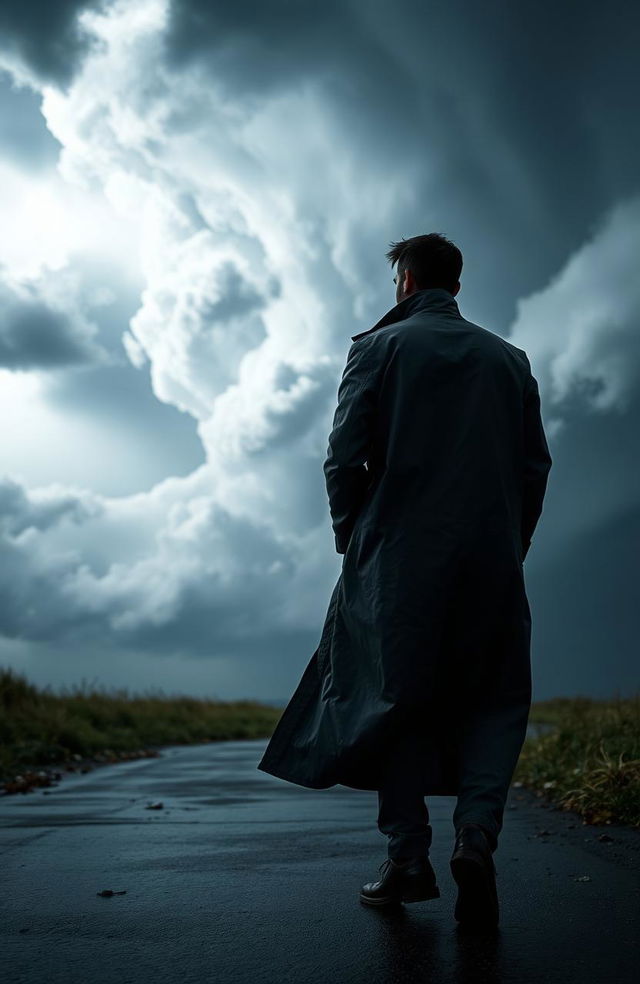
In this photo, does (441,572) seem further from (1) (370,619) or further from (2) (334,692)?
(2) (334,692)

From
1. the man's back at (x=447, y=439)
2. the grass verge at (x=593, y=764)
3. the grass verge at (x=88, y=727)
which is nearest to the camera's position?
the man's back at (x=447, y=439)

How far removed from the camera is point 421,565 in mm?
2836

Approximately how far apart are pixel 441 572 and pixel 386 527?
23cm

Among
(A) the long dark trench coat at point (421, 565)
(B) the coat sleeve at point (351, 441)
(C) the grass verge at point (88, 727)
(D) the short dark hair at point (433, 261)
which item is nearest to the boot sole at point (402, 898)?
(A) the long dark trench coat at point (421, 565)

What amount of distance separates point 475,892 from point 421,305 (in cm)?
192

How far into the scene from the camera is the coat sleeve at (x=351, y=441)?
2992mm

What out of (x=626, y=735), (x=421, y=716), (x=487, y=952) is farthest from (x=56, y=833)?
(x=626, y=735)

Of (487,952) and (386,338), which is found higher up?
(386,338)

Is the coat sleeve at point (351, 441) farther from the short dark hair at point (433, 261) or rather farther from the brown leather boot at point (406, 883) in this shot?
the brown leather boot at point (406, 883)

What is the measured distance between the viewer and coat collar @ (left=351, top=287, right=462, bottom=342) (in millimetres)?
3262

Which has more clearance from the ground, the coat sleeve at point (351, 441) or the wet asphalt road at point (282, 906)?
the coat sleeve at point (351, 441)

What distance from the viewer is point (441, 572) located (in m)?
2.83

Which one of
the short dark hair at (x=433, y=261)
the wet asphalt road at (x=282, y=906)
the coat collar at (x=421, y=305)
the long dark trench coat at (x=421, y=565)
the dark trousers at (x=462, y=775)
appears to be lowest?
the wet asphalt road at (x=282, y=906)

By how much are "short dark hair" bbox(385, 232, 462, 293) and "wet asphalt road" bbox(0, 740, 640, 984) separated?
214 centimetres
